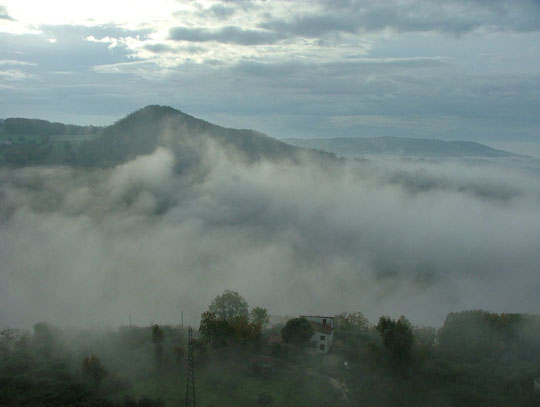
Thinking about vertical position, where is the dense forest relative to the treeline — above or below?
below

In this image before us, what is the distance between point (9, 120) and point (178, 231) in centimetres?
8142

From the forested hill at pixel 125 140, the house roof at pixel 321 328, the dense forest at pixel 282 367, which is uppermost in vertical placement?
the forested hill at pixel 125 140

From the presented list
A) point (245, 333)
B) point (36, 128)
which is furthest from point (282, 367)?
point (36, 128)

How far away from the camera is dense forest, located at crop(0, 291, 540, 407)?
25.5 m

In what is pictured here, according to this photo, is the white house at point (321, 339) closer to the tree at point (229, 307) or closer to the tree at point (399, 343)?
the tree at point (399, 343)

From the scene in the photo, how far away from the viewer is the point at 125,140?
142500mm

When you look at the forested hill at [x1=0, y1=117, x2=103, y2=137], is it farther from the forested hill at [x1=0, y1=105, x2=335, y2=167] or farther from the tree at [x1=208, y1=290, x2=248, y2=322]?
the tree at [x1=208, y1=290, x2=248, y2=322]

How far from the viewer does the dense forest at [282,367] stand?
2552cm

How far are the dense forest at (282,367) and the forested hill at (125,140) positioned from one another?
10204 cm

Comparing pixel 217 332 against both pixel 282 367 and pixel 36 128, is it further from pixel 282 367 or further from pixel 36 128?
pixel 36 128

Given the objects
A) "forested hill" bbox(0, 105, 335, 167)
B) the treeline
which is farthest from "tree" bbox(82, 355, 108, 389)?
the treeline

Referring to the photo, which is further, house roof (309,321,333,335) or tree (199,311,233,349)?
house roof (309,321,333,335)

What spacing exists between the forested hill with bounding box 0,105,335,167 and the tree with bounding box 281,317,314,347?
108695 millimetres

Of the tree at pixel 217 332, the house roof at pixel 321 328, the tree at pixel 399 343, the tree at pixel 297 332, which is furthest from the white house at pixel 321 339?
the tree at pixel 217 332
